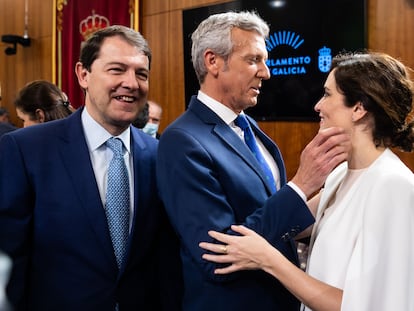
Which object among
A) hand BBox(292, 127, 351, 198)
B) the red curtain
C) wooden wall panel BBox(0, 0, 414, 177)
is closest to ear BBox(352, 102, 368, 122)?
hand BBox(292, 127, 351, 198)

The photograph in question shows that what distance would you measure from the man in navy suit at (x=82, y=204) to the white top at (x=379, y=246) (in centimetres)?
63

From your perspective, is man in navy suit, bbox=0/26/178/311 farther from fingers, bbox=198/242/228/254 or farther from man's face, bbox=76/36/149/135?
fingers, bbox=198/242/228/254

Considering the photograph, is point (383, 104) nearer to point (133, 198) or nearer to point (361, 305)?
point (361, 305)

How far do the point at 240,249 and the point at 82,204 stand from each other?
1.66ft

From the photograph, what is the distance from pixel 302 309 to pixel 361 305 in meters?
0.34

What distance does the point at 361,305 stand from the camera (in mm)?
1394

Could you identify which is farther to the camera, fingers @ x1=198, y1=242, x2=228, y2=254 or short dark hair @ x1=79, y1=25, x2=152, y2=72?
short dark hair @ x1=79, y1=25, x2=152, y2=72

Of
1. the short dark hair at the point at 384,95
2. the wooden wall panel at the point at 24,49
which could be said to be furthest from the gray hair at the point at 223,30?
the wooden wall panel at the point at 24,49

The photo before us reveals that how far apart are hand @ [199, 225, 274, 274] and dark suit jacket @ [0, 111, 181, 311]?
0.98ft

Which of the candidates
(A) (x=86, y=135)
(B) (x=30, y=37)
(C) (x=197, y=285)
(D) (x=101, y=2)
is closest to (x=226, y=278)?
(C) (x=197, y=285)

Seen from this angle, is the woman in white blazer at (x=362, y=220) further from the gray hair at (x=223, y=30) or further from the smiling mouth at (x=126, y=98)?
the smiling mouth at (x=126, y=98)

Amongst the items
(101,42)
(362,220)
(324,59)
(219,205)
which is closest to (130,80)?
(101,42)

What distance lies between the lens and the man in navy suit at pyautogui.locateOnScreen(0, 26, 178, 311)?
1542 millimetres

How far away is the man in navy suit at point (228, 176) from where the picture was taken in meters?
1.48
